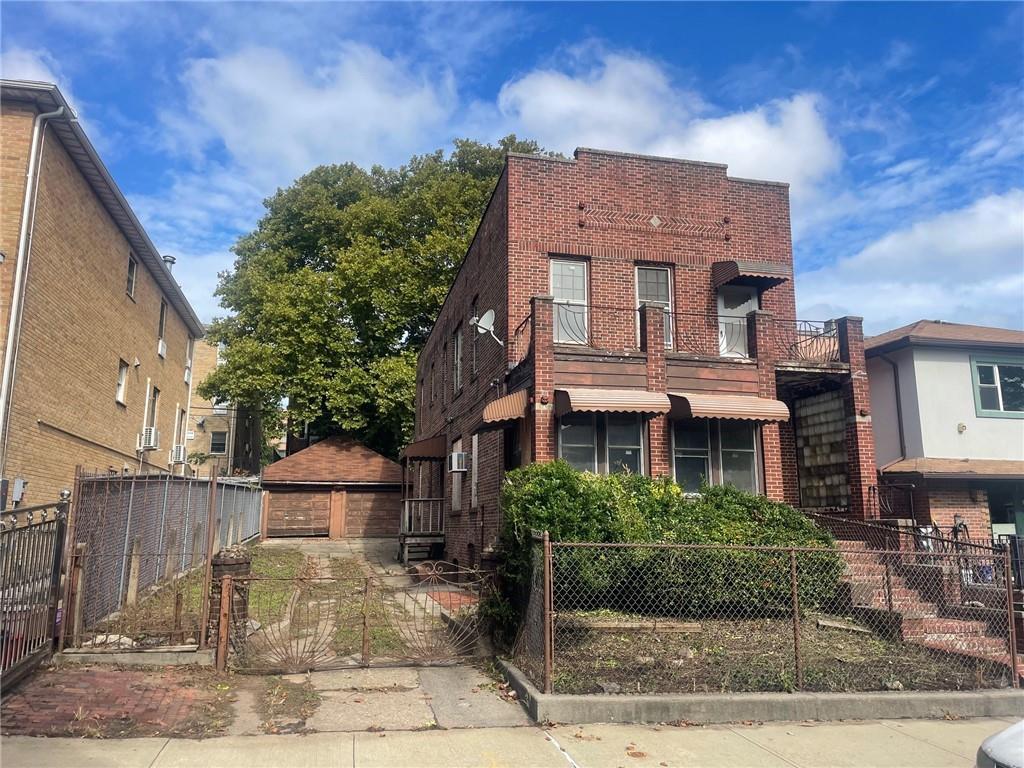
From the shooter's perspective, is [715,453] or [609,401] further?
[715,453]

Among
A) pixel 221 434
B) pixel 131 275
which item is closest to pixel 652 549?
pixel 131 275

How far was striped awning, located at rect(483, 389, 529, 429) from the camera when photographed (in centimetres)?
1101

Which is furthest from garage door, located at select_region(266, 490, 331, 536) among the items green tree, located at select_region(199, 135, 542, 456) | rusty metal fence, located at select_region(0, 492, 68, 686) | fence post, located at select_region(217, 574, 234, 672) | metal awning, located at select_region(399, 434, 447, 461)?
fence post, located at select_region(217, 574, 234, 672)

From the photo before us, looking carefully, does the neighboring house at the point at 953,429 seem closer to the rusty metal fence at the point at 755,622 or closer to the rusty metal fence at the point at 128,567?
the rusty metal fence at the point at 755,622

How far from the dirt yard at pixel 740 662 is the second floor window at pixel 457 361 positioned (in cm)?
951

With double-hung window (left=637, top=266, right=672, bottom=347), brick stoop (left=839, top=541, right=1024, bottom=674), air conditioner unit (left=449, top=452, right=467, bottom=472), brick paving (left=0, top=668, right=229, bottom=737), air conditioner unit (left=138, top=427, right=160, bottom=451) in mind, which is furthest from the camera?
air conditioner unit (left=138, top=427, right=160, bottom=451)

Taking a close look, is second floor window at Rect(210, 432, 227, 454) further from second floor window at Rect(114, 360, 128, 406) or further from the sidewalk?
the sidewalk

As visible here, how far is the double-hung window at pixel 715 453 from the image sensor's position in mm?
12117

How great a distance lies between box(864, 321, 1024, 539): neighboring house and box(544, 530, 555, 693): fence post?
34.5 feet

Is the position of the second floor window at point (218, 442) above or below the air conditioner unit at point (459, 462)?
above

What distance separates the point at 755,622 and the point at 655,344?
4.67 m

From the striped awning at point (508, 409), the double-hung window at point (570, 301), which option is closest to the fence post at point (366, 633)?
the striped awning at point (508, 409)

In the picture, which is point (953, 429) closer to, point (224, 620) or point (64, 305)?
point (224, 620)

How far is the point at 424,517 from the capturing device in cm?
2038
